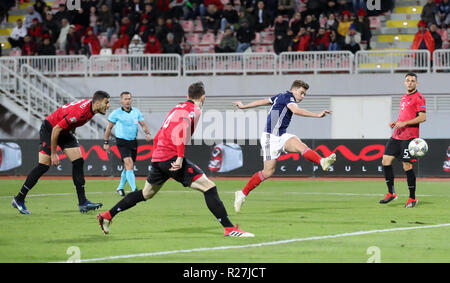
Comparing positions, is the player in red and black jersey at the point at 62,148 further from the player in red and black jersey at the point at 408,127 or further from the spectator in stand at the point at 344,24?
the spectator in stand at the point at 344,24

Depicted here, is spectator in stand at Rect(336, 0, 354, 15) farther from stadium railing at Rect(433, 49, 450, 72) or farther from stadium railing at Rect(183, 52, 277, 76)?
stadium railing at Rect(433, 49, 450, 72)

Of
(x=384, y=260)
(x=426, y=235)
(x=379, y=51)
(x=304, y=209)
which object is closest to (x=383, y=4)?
(x=379, y=51)

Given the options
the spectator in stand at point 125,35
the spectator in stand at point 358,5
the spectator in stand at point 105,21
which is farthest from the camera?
the spectator in stand at point 105,21

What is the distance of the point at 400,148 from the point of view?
15969mm

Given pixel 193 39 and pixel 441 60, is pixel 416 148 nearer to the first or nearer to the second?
pixel 441 60

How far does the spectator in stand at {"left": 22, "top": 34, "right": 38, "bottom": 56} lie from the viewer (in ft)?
104

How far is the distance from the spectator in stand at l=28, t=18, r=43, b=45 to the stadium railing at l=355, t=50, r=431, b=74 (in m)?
12.6

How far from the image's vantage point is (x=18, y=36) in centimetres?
3322

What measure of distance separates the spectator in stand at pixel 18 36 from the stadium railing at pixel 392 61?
1359cm

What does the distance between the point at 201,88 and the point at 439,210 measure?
19.5 feet

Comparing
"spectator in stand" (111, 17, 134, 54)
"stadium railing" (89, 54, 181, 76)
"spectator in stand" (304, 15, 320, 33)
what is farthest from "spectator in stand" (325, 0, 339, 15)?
"spectator in stand" (111, 17, 134, 54)

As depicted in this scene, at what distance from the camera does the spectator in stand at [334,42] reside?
95.5ft

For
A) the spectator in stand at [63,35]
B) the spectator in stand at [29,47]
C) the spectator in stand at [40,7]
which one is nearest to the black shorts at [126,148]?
the spectator in stand at [29,47]

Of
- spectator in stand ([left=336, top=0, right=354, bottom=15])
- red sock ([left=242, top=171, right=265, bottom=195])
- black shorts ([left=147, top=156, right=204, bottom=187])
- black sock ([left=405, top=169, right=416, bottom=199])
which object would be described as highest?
spectator in stand ([left=336, top=0, right=354, bottom=15])
